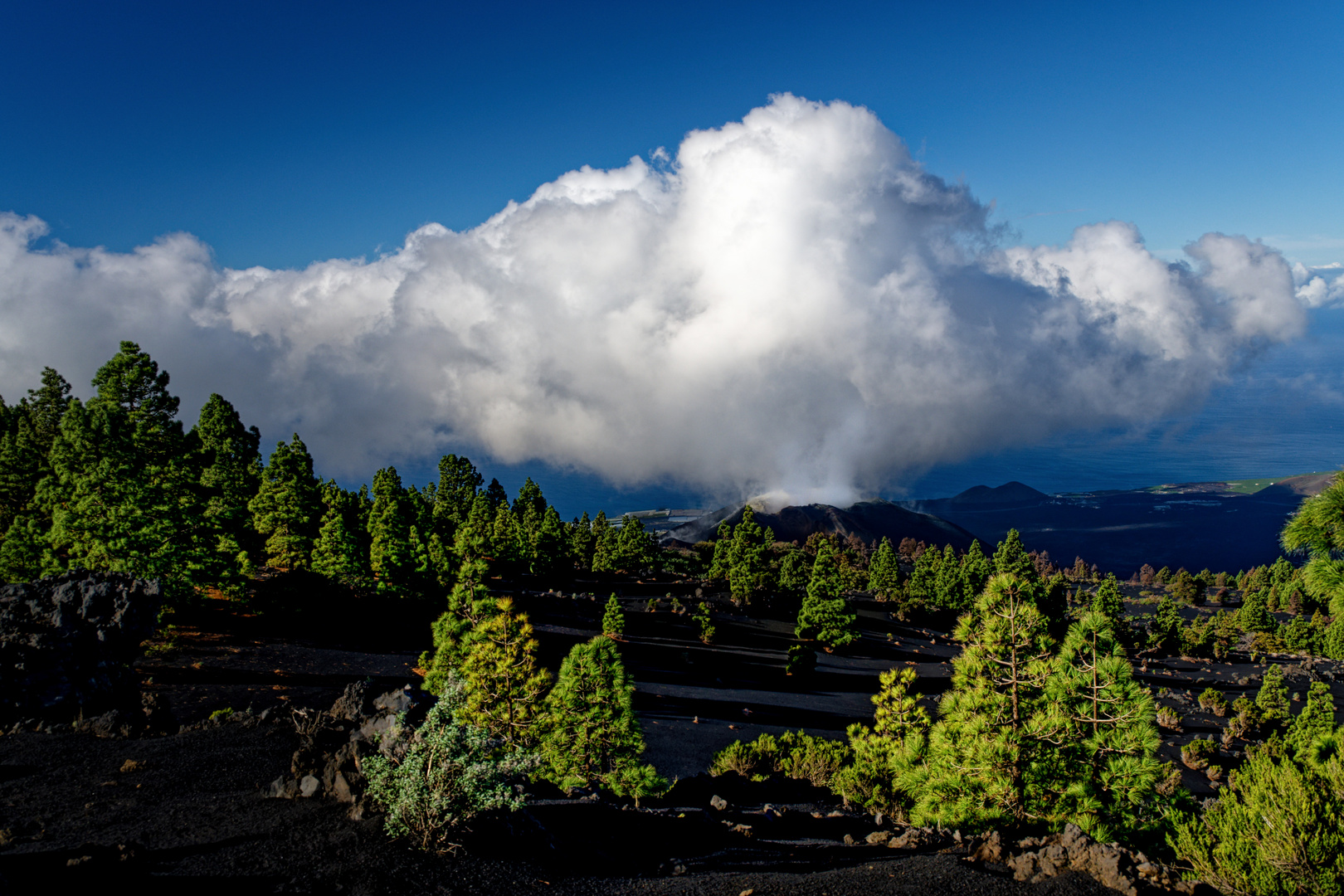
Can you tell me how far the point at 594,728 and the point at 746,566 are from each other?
51030mm

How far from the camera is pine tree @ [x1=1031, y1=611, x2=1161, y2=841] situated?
11.2m

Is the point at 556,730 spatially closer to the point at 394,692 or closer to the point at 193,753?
the point at 394,692

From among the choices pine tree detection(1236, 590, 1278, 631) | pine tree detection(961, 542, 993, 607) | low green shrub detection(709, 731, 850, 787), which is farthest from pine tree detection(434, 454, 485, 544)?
pine tree detection(1236, 590, 1278, 631)

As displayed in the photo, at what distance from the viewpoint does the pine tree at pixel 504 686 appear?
17.9 m

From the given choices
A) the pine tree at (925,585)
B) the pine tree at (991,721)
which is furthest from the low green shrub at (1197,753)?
the pine tree at (925,585)

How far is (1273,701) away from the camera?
4034cm

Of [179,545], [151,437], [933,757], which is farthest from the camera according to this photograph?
[151,437]

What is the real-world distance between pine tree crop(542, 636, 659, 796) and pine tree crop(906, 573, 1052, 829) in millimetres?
7857

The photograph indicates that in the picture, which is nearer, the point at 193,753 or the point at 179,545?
the point at 193,753

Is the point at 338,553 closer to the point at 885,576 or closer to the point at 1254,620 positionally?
the point at 885,576

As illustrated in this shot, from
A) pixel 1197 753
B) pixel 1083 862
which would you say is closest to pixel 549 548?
pixel 1197 753

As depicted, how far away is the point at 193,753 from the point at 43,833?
17.5 feet

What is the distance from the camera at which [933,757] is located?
13.0 metres

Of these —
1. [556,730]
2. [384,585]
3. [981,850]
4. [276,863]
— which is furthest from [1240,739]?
[384,585]
